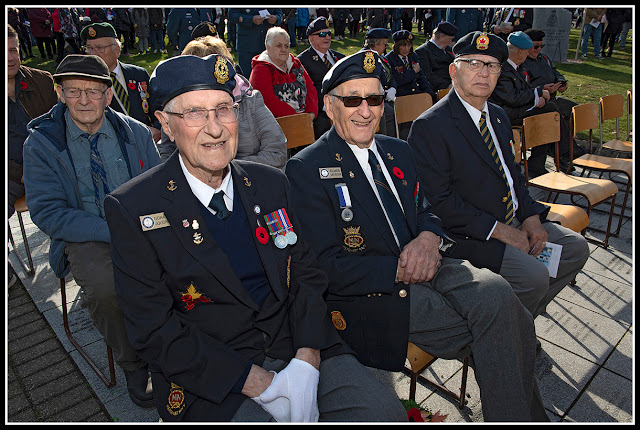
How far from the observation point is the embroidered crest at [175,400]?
75.9 inches

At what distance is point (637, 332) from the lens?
9.84ft

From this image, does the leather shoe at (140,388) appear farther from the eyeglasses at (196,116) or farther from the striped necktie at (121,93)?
the striped necktie at (121,93)

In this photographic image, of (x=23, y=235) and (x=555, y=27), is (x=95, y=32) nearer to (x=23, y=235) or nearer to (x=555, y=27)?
(x=23, y=235)

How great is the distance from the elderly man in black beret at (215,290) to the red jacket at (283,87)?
3493 mm

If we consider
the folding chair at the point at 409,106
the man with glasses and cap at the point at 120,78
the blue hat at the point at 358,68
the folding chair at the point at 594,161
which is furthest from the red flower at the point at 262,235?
the folding chair at the point at 594,161

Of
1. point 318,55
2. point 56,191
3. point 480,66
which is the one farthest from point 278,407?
point 318,55

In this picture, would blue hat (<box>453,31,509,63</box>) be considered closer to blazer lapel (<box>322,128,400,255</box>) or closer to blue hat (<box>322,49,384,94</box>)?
blue hat (<box>322,49,384,94</box>)

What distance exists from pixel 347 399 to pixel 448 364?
154 cm

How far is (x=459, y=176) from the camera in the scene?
10.7 feet

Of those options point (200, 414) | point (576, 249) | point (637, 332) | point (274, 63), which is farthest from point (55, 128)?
point (637, 332)

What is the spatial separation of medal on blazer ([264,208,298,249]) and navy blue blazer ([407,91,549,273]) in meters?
1.36

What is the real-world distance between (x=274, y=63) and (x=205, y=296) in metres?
4.24

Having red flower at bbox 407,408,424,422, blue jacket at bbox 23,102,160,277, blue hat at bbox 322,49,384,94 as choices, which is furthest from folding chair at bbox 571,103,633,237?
blue jacket at bbox 23,102,160,277

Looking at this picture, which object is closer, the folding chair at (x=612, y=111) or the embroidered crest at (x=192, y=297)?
the embroidered crest at (x=192, y=297)
